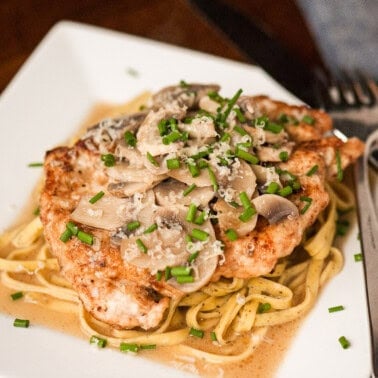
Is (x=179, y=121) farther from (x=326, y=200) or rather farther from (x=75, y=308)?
(x=75, y=308)

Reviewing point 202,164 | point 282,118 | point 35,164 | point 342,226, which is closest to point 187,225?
point 202,164

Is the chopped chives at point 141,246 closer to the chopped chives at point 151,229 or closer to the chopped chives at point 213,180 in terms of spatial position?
the chopped chives at point 151,229

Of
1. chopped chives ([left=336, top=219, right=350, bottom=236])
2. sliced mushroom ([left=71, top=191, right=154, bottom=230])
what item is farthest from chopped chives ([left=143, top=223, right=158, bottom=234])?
chopped chives ([left=336, top=219, right=350, bottom=236])

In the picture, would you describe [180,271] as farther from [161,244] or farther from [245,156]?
[245,156]

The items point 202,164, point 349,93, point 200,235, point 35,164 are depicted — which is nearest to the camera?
point 200,235

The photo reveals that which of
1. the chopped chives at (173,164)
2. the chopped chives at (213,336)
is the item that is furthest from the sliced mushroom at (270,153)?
the chopped chives at (213,336)

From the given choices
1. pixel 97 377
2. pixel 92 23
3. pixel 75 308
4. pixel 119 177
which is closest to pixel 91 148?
pixel 119 177
